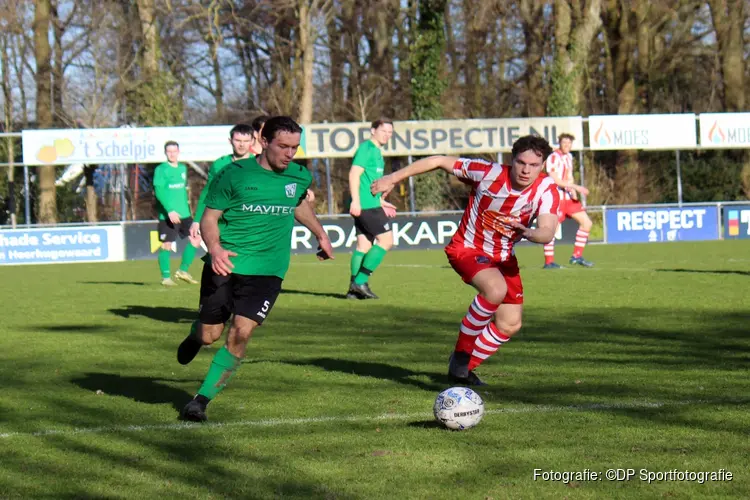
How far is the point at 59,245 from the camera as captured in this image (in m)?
25.7

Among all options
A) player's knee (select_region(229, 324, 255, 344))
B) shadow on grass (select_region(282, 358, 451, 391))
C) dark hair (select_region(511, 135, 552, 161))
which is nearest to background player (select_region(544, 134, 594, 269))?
shadow on grass (select_region(282, 358, 451, 391))

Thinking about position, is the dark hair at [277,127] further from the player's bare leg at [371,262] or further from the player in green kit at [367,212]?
the player's bare leg at [371,262]

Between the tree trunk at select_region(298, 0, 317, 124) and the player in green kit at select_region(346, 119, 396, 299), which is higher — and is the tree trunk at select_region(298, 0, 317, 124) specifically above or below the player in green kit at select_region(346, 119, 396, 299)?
above

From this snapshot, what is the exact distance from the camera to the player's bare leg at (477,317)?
7152 mm

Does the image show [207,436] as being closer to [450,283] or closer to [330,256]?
[330,256]

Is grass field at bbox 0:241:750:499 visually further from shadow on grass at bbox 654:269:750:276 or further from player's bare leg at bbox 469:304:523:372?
shadow on grass at bbox 654:269:750:276

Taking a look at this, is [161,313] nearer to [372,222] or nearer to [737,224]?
[372,222]

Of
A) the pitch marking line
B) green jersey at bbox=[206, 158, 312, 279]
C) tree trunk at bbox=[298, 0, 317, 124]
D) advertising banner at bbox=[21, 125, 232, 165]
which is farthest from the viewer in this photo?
tree trunk at bbox=[298, 0, 317, 124]

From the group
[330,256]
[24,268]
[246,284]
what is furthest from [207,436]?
[24,268]

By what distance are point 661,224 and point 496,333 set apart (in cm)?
2257

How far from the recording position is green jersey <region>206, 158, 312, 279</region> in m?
6.39

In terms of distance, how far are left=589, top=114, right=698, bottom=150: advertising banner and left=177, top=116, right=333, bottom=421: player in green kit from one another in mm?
25476

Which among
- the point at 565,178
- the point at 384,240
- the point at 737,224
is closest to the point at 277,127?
the point at 384,240

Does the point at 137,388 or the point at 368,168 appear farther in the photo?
the point at 368,168
